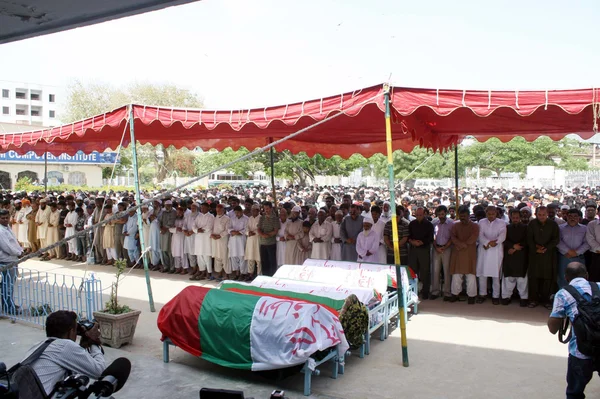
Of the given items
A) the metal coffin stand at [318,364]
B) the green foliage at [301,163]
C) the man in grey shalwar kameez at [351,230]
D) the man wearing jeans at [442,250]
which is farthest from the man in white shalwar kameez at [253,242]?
the green foliage at [301,163]

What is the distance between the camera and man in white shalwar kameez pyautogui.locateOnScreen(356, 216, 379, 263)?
9.02 m

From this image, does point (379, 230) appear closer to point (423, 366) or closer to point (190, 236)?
point (423, 366)

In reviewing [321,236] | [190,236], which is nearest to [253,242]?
[321,236]

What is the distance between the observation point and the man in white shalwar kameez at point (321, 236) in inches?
386

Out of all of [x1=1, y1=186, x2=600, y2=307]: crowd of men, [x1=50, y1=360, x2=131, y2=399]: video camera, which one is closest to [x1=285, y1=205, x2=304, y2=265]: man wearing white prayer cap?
[x1=1, y1=186, x2=600, y2=307]: crowd of men

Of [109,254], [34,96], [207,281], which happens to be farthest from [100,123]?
[34,96]

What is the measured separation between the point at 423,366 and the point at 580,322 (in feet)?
7.32

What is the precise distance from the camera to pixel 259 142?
41.6ft

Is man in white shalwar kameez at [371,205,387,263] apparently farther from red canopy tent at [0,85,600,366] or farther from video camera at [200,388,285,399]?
video camera at [200,388,285,399]

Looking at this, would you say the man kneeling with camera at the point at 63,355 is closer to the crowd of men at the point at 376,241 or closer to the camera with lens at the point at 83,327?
the camera with lens at the point at 83,327

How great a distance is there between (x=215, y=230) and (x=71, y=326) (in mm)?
7278

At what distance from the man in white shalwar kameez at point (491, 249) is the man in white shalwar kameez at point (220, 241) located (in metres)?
5.00

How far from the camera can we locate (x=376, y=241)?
901 centimetres

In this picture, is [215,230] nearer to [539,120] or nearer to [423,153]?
[539,120]
